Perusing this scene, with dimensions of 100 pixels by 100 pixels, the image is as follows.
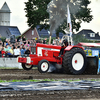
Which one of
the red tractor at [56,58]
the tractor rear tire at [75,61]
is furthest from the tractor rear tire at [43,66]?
the tractor rear tire at [75,61]

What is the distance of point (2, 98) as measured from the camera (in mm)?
5719

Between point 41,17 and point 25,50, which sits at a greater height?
point 41,17

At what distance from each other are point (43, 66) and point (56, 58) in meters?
0.97

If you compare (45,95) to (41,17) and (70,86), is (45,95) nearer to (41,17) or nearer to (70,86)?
(70,86)

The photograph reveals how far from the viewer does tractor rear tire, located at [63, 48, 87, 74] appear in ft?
39.8

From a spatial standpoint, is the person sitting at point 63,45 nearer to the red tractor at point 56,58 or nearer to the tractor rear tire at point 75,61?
the red tractor at point 56,58

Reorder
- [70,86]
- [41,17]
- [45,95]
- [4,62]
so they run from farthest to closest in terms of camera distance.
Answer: [41,17] → [4,62] → [70,86] → [45,95]

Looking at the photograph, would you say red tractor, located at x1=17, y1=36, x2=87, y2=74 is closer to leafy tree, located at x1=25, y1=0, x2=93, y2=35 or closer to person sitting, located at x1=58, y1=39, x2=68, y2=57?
person sitting, located at x1=58, y1=39, x2=68, y2=57

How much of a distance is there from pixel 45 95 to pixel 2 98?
97 centimetres

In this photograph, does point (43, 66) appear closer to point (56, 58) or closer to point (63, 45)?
point (56, 58)

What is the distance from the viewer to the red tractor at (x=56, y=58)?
39.9 ft

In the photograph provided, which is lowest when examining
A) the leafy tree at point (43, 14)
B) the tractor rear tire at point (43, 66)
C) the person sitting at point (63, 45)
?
the tractor rear tire at point (43, 66)

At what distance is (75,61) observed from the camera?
489 inches

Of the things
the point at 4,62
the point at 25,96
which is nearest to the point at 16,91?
the point at 25,96
